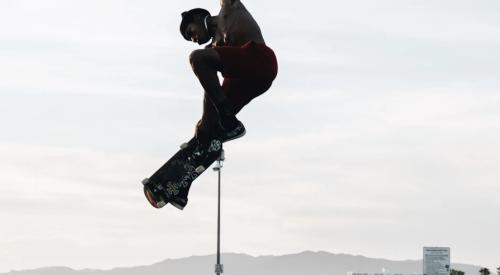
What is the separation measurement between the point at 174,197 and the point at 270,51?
7.67ft

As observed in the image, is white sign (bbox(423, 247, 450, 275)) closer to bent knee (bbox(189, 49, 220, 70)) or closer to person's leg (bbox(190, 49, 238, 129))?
person's leg (bbox(190, 49, 238, 129))

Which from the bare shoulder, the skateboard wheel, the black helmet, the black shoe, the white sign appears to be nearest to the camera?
the bare shoulder

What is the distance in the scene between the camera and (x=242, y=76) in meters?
13.2

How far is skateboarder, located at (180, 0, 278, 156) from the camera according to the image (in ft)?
41.9

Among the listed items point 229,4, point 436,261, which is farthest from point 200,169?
point 436,261

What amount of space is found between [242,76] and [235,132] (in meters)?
0.74

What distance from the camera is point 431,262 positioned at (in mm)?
169125

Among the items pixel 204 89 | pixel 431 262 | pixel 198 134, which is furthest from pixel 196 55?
pixel 431 262

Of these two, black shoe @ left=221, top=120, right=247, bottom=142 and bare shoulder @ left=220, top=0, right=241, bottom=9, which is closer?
bare shoulder @ left=220, top=0, right=241, bottom=9

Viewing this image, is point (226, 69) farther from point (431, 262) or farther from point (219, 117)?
point (431, 262)

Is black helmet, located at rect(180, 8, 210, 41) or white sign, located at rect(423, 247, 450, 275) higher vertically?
white sign, located at rect(423, 247, 450, 275)

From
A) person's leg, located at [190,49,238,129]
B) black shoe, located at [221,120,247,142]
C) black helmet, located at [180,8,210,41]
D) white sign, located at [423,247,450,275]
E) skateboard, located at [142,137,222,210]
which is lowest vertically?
skateboard, located at [142,137,222,210]

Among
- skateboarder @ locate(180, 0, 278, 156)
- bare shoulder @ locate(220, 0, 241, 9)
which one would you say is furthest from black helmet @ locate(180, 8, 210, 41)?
bare shoulder @ locate(220, 0, 241, 9)

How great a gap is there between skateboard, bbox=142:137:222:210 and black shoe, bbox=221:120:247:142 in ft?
1.51
